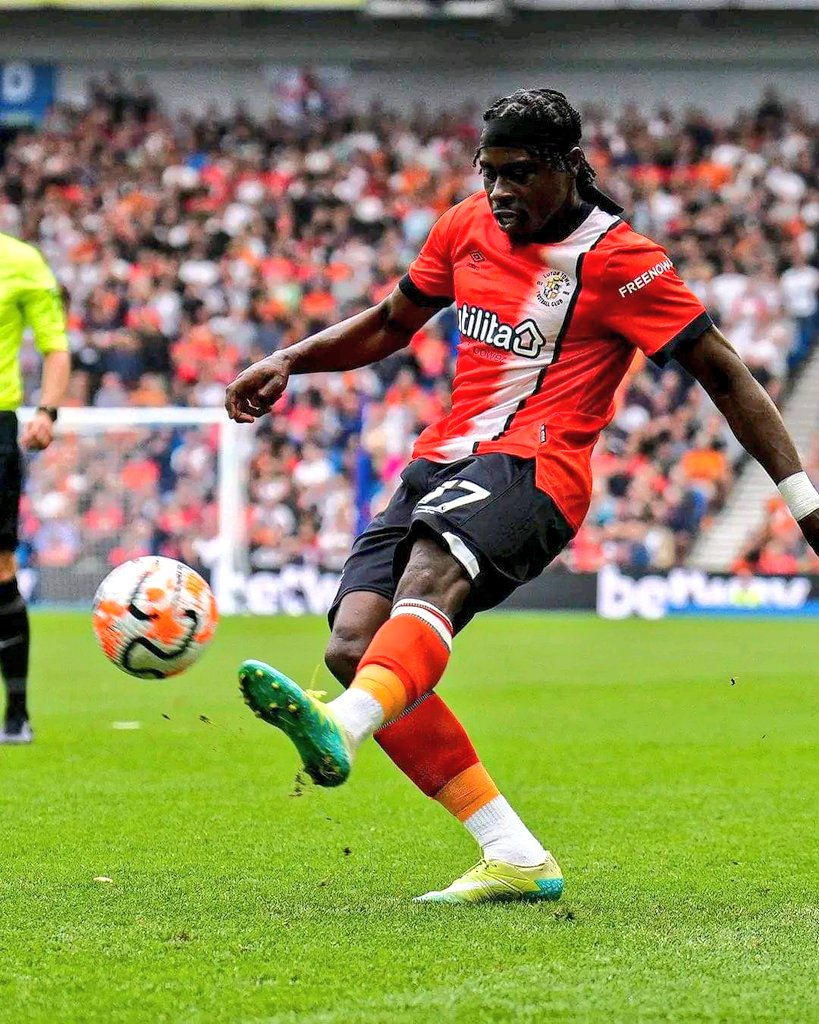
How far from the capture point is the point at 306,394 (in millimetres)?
22266

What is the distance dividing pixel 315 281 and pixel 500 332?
20027 mm

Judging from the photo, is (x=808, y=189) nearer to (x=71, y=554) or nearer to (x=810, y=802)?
(x=71, y=554)

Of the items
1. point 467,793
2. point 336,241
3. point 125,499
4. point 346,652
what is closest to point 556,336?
point 346,652

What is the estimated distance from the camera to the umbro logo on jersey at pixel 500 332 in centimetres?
491

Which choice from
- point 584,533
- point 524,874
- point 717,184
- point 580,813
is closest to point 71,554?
point 584,533

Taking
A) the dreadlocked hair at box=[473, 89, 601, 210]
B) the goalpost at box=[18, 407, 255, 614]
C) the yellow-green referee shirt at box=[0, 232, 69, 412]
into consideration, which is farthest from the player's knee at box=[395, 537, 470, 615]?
the goalpost at box=[18, 407, 255, 614]

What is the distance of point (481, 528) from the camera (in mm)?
4582

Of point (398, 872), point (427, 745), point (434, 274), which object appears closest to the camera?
point (427, 745)

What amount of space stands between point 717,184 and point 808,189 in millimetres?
1296

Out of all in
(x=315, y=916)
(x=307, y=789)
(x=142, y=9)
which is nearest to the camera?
(x=315, y=916)

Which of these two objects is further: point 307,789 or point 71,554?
point 71,554

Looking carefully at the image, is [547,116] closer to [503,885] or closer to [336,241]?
[503,885]

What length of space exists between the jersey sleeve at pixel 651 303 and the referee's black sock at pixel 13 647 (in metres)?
4.59

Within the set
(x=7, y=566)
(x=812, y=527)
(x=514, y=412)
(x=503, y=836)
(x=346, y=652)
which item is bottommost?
(x=7, y=566)
